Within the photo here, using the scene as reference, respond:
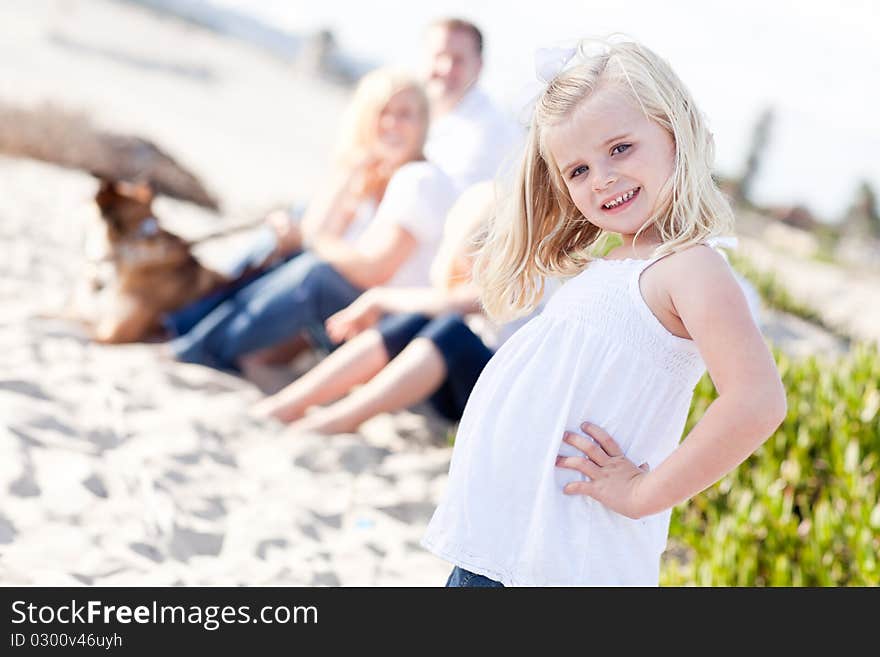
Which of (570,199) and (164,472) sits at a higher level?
(570,199)

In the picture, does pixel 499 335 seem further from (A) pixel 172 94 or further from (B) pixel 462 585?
(A) pixel 172 94

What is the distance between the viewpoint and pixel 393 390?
11.9 feet

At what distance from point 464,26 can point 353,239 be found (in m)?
1.14

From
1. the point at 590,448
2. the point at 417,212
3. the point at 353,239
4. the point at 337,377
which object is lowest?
the point at 337,377

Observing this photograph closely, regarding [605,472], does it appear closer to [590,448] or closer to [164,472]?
[590,448]

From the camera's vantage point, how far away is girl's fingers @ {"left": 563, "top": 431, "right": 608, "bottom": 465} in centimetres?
160

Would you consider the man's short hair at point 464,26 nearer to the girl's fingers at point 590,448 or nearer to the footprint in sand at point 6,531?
the footprint in sand at point 6,531

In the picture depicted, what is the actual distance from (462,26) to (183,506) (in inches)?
103

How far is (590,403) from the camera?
1.62m

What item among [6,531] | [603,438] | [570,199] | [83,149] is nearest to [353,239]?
[6,531]

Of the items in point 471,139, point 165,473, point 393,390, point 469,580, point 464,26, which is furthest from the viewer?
point 464,26

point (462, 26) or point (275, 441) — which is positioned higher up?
point (462, 26)
